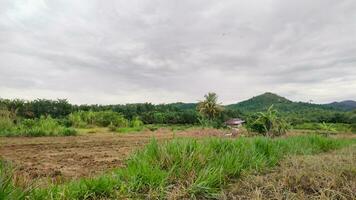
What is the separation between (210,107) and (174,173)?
45268mm

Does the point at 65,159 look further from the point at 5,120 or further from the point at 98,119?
the point at 98,119

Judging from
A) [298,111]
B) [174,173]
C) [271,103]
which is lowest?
[174,173]

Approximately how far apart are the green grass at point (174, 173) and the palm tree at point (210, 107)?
43276mm

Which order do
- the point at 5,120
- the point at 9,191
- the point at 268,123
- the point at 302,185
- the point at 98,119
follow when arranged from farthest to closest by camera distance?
the point at 98,119
the point at 268,123
the point at 5,120
the point at 302,185
the point at 9,191

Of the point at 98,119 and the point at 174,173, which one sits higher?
the point at 98,119

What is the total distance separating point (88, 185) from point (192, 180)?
106 cm

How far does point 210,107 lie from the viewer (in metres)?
49.1

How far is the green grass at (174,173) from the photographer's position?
3.35 metres

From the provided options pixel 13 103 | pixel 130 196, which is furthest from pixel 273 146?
pixel 13 103

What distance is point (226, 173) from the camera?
429cm

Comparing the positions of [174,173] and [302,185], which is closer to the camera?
[302,185]

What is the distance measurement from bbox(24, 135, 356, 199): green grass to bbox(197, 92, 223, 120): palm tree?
43.3m

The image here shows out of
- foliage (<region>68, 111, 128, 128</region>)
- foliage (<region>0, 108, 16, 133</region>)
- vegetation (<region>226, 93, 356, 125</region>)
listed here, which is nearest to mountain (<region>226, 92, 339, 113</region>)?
vegetation (<region>226, 93, 356, 125</region>)

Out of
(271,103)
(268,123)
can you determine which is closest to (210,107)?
(268,123)
